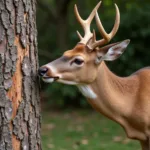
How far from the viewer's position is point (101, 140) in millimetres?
9758

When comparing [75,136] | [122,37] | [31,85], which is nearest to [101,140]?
[75,136]

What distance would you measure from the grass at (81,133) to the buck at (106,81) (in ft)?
11.1

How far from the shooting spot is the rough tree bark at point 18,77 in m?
4.12

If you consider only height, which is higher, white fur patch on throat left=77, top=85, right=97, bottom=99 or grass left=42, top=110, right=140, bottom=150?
white fur patch on throat left=77, top=85, right=97, bottom=99

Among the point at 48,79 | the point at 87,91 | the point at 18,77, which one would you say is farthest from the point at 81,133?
the point at 18,77

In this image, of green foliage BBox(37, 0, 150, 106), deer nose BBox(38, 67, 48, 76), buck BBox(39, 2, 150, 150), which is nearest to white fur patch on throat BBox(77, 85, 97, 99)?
buck BBox(39, 2, 150, 150)

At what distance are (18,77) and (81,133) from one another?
21.5ft

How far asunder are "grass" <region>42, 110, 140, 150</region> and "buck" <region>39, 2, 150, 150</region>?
337cm

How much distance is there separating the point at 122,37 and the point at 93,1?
3005 millimetres

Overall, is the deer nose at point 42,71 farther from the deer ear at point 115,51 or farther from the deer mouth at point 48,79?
the deer ear at point 115,51

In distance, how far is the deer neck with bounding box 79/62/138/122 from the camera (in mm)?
5305

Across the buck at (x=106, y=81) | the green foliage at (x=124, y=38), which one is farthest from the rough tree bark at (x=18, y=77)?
the green foliage at (x=124, y=38)

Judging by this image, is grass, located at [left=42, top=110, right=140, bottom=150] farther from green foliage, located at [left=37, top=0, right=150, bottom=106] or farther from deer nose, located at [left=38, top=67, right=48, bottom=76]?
deer nose, located at [left=38, top=67, right=48, bottom=76]

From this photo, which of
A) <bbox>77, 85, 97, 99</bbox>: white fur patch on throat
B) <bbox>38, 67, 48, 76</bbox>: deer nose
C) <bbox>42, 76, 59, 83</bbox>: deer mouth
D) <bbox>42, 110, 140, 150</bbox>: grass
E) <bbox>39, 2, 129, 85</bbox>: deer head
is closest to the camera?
<bbox>38, 67, 48, 76</bbox>: deer nose
